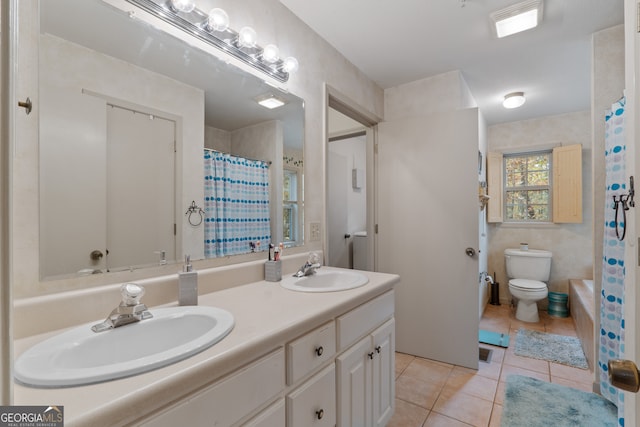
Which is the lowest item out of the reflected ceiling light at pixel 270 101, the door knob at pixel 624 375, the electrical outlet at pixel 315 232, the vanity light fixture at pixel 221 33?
the door knob at pixel 624 375

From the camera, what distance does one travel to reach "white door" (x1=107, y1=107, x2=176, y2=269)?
989 millimetres

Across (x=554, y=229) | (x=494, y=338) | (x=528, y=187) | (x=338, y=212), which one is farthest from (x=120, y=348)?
(x=528, y=187)

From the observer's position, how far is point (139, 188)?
106 centimetres

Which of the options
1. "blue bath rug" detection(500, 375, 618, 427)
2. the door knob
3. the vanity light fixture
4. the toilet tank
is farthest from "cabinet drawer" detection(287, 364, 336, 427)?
the toilet tank

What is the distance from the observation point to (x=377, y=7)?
167 cm

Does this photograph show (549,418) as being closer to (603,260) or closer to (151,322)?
A: (603,260)

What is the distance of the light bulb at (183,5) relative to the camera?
1.12 m

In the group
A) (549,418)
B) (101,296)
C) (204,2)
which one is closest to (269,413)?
(101,296)

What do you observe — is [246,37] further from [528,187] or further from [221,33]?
[528,187]

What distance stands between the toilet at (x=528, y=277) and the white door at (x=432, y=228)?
141 centimetres

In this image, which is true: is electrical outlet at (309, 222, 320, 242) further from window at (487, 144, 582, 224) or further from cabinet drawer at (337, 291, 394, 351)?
window at (487, 144, 582, 224)

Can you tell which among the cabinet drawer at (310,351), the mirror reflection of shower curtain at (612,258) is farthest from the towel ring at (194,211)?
the mirror reflection of shower curtain at (612,258)

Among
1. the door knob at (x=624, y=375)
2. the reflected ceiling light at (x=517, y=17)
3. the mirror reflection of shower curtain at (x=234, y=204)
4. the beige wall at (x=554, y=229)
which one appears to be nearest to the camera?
the door knob at (x=624, y=375)

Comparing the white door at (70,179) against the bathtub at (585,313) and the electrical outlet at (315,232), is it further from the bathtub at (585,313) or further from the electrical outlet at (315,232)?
the bathtub at (585,313)
